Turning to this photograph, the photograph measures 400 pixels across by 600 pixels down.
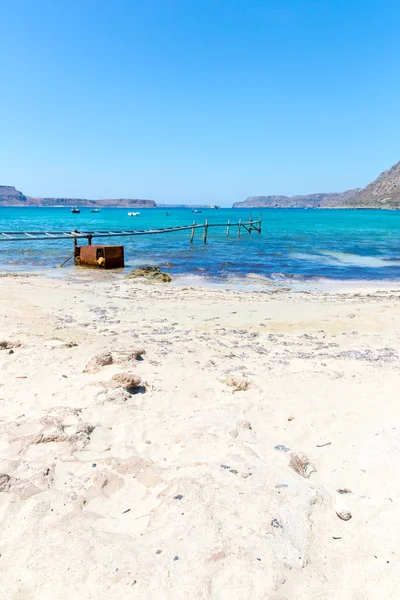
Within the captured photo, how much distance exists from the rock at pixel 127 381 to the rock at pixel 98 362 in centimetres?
45

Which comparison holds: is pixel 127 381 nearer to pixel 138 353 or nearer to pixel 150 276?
pixel 138 353

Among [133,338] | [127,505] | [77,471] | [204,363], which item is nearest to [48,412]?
[77,471]

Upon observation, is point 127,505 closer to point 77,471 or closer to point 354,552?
point 77,471

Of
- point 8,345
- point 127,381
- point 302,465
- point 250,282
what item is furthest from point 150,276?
point 302,465

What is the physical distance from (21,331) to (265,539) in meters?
5.84

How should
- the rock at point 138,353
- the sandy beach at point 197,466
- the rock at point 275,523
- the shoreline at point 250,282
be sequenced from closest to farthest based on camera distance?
the sandy beach at point 197,466 → the rock at point 275,523 → the rock at point 138,353 → the shoreline at point 250,282

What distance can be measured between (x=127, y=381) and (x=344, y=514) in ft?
9.32

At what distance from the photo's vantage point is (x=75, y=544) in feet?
8.67

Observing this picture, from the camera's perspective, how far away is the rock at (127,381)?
4840 millimetres

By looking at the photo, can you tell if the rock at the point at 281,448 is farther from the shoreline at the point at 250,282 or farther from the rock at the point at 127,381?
the shoreline at the point at 250,282

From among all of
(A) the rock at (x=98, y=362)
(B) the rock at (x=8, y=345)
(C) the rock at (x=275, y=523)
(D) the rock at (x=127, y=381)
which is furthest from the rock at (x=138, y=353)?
(C) the rock at (x=275, y=523)

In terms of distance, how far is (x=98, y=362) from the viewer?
5477 mm

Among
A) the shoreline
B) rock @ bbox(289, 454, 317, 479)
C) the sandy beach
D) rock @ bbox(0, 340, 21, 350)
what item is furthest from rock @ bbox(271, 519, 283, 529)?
the shoreline

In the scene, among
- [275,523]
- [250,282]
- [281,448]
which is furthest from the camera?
[250,282]
